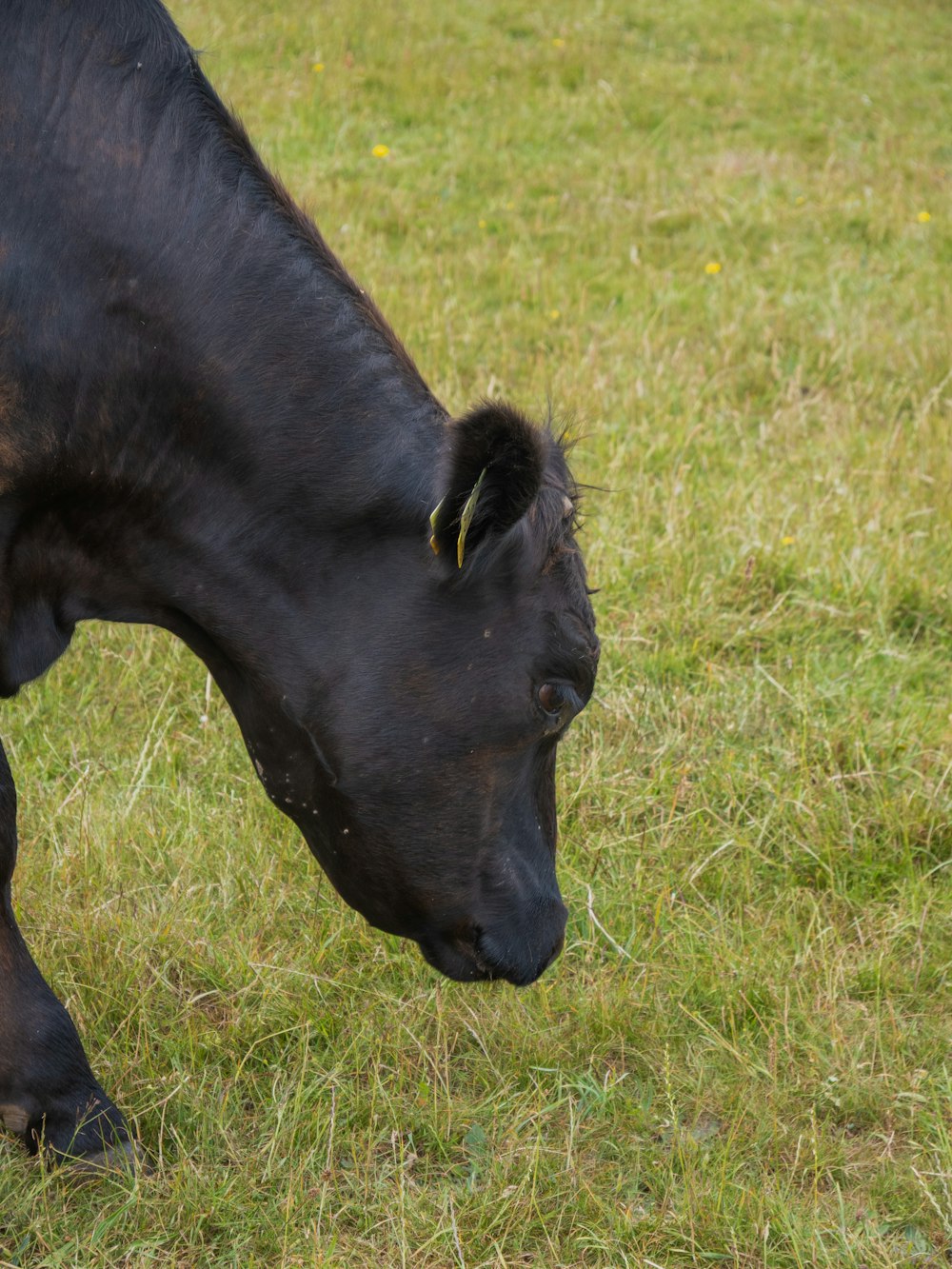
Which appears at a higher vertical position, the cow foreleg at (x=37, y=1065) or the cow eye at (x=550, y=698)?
the cow eye at (x=550, y=698)

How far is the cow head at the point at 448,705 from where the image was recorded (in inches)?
104

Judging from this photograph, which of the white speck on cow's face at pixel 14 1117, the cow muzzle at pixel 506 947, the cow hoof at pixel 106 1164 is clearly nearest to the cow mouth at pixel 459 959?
the cow muzzle at pixel 506 947

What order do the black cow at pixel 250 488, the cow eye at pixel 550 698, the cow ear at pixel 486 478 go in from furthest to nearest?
the cow eye at pixel 550 698, the black cow at pixel 250 488, the cow ear at pixel 486 478

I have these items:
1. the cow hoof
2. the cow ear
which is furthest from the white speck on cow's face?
the cow ear

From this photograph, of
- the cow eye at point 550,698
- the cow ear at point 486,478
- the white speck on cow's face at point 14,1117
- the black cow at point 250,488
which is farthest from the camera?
the white speck on cow's face at point 14,1117

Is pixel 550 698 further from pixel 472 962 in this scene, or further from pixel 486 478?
pixel 472 962

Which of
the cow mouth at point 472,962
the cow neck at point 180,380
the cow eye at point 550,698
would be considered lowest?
the cow mouth at point 472,962

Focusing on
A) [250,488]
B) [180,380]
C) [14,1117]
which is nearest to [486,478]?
[250,488]

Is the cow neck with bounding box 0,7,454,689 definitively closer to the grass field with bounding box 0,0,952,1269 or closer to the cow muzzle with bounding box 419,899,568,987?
the cow muzzle with bounding box 419,899,568,987

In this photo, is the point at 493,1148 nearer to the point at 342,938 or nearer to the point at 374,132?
the point at 342,938

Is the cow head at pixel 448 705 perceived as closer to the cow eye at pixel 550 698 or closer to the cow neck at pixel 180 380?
the cow eye at pixel 550 698

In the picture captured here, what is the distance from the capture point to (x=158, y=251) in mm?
2592

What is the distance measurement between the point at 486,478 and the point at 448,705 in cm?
48

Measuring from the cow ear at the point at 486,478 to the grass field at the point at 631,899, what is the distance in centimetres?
137
